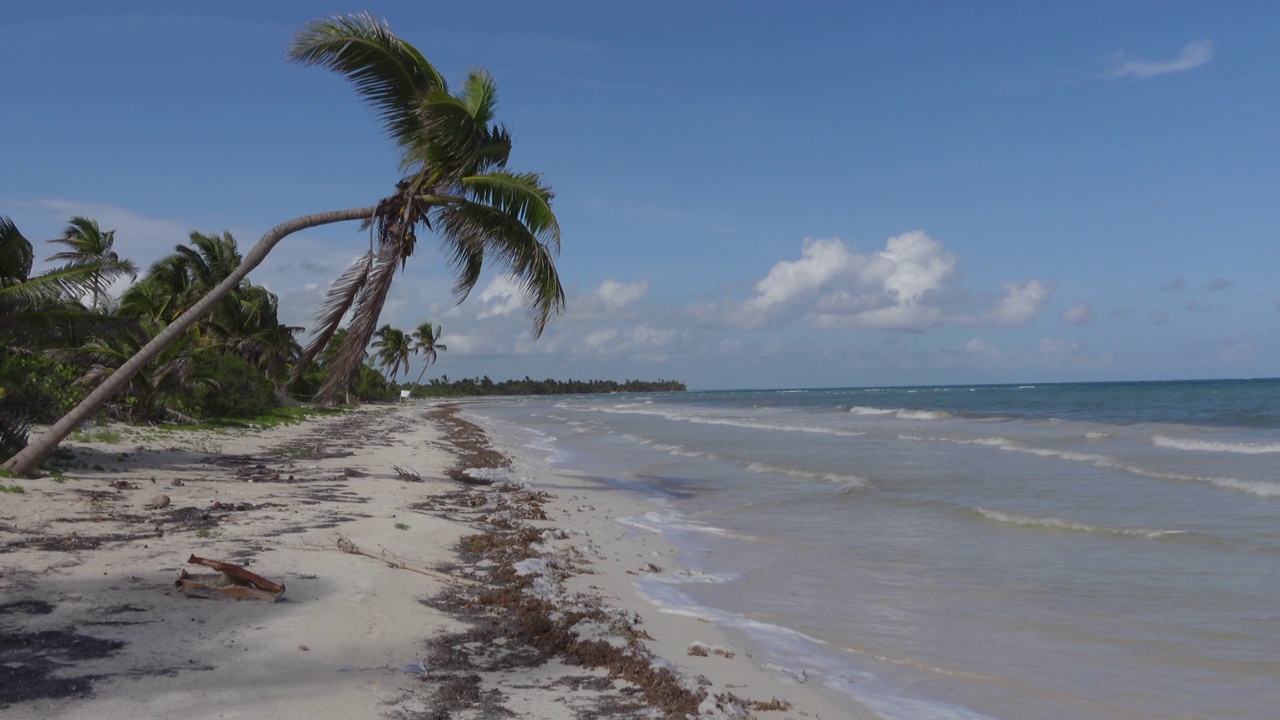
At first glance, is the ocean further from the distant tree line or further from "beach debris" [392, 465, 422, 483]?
the distant tree line

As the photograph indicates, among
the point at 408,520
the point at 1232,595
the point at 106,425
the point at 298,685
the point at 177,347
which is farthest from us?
the point at 177,347

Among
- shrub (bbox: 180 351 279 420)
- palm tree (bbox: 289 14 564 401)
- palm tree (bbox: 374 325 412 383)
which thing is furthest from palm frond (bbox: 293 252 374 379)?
palm tree (bbox: 374 325 412 383)

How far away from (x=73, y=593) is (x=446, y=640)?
7.83 ft

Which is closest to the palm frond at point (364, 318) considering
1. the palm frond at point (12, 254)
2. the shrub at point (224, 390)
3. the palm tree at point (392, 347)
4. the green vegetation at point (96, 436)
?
the palm frond at point (12, 254)

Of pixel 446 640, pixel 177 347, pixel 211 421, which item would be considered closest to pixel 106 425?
pixel 177 347

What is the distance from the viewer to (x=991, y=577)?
8766 millimetres

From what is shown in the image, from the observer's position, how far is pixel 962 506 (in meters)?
13.5

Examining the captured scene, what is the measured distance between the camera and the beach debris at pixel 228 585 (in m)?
5.67

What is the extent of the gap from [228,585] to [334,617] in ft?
2.49

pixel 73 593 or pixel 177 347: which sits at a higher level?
pixel 177 347

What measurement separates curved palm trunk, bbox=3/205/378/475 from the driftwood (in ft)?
14.8

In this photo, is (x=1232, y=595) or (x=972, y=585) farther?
(x=972, y=585)

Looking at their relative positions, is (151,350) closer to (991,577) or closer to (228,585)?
(228,585)

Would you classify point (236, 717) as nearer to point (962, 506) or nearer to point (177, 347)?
point (962, 506)
